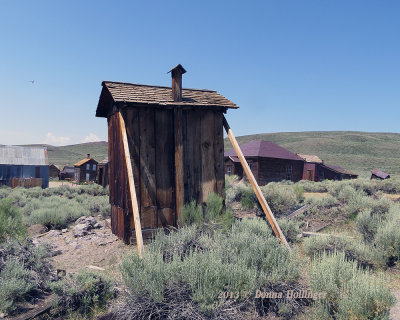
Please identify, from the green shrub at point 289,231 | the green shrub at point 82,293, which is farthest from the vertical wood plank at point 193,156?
the green shrub at point 82,293

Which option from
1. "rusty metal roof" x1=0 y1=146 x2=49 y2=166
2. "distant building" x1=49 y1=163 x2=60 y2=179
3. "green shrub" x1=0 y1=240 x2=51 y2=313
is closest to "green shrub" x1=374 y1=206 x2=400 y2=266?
"green shrub" x1=0 y1=240 x2=51 y2=313

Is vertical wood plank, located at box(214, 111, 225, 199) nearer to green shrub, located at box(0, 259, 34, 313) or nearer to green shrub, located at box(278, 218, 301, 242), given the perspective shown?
green shrub, located at box(278, 218, 301, 242)

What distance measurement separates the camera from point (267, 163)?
27.4 metres

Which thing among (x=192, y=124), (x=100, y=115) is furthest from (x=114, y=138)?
(x=192, y=124)

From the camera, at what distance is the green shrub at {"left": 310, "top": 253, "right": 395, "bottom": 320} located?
10.5ft

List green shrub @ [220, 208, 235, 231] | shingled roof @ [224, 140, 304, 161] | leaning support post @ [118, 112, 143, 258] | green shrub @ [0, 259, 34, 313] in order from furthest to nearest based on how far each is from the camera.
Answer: shingled roof @ [224, 140, 304, 161] → green shrub @ [220, 208, 235, 231] → leaning support post @ [118, 112, 143, 258] → green shrub @ [0, 259, 34, 313]

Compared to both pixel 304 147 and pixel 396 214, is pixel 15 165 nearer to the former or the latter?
pixel 396 214

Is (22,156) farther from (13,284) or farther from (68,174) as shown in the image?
(13,284)

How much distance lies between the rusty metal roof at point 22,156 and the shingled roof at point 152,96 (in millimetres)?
22870

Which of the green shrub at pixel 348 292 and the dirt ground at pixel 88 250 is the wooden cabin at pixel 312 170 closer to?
the dirt ground at pixel 88 250

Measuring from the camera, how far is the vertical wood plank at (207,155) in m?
7.47

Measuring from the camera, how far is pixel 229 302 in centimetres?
343

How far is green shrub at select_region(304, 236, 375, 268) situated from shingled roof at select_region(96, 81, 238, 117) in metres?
3.83

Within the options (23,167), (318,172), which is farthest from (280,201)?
(23,167)
